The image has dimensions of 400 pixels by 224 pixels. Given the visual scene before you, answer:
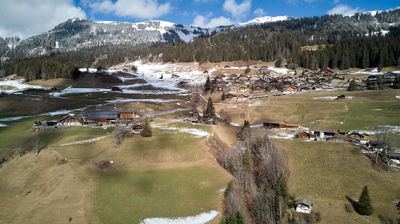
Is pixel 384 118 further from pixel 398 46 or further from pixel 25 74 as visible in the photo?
pixel 25 74

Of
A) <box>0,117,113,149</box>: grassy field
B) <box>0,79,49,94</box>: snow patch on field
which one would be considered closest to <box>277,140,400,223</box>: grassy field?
<box>0,117,113,149</box>: grassy field

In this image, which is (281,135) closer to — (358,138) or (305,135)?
(305,135)

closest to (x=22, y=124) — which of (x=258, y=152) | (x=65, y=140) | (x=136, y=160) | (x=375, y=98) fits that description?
(x=65, y=140)

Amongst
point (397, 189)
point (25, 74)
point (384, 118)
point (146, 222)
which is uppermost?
point (25, 74)

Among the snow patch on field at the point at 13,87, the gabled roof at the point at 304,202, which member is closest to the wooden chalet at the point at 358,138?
the gabled roof at the point at 304,202

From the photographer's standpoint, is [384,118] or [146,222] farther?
[384,118]

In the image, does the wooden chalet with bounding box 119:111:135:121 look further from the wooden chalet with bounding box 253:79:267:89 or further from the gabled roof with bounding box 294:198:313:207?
the wooden chalet with bounding box 253:79:267:89
